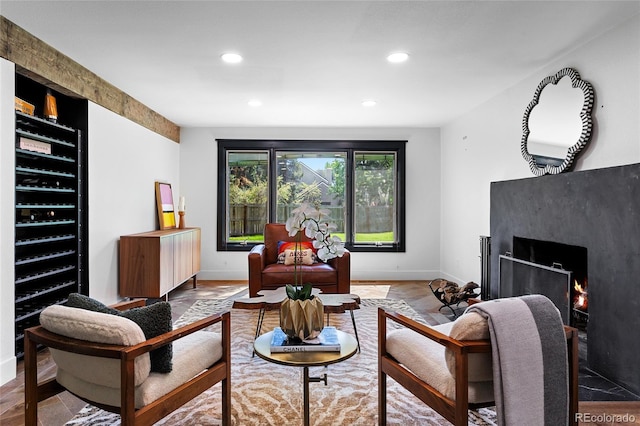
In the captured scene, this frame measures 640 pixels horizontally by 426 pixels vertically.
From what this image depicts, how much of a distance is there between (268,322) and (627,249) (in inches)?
117

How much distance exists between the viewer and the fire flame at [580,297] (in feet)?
10.3

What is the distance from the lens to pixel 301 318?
6.94 ft

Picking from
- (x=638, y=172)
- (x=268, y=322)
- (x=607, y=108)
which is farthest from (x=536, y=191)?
(x=268, y=322)

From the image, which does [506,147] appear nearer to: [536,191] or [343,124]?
[536,191]

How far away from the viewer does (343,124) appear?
6.07 meters

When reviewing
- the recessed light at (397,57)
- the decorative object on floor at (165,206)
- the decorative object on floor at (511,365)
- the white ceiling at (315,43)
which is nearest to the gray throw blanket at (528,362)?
the decorative object on floor at (511,365)

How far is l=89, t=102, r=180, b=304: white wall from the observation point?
3854 millimetres

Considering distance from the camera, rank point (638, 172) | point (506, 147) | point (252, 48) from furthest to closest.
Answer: point (506, 147)
point (252, 48)
point (638, 172)

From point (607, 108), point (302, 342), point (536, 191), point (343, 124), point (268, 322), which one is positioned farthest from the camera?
point (343, 124)

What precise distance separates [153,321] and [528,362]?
1.53 metres

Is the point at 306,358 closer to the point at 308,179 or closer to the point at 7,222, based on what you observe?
the point at 7,222

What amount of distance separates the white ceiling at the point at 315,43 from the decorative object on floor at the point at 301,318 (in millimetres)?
1745

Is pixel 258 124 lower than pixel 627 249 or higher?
higher

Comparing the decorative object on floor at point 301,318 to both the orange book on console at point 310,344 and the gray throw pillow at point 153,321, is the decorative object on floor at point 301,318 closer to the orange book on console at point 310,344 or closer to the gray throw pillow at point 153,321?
the orange book on console at point 310,344
